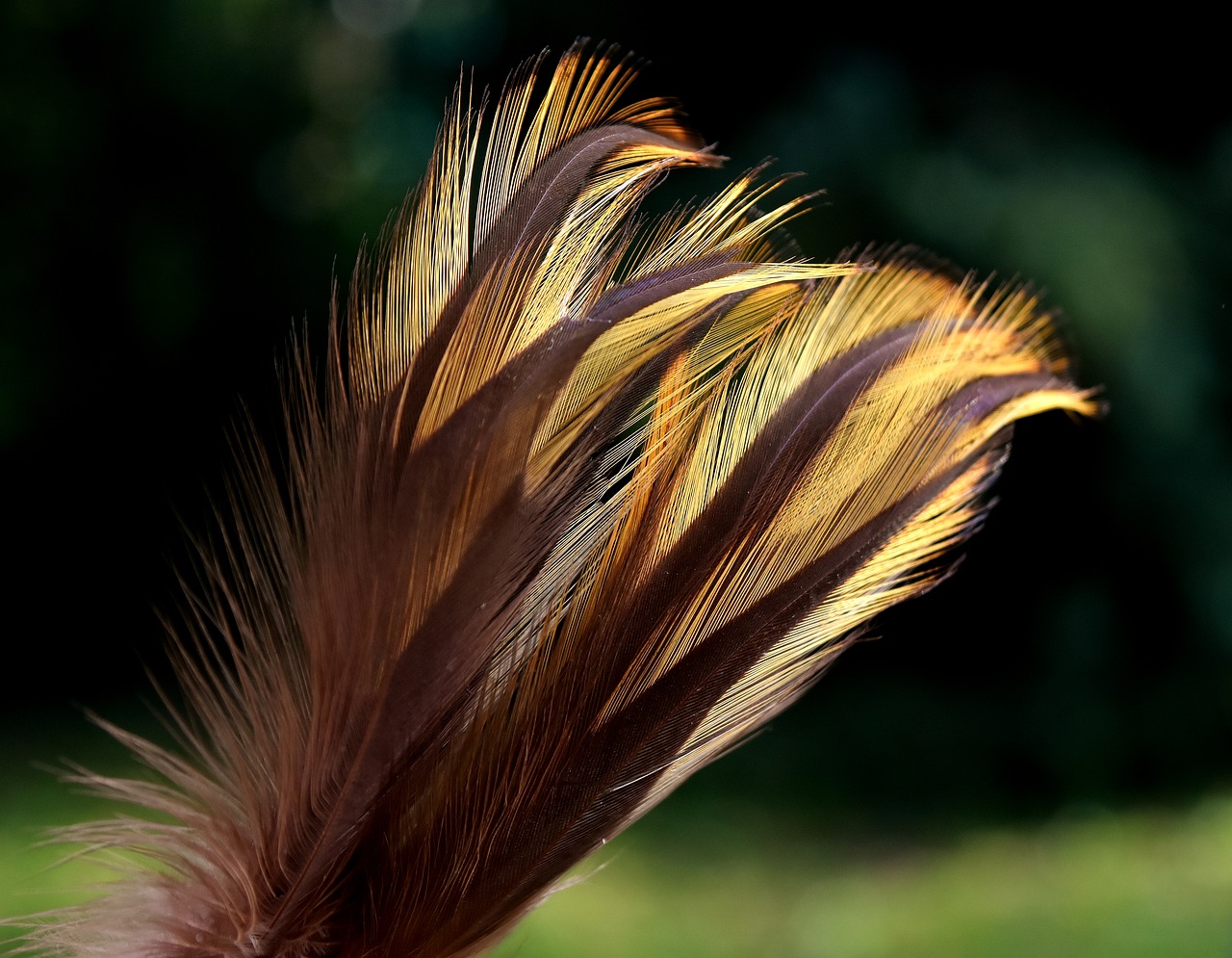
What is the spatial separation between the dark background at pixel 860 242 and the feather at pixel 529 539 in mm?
3289

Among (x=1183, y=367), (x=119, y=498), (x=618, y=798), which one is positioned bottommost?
(x=618, y=798)

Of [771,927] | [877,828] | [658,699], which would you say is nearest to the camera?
[658,699]

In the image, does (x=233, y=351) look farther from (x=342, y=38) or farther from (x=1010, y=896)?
(x=1010, y=896)

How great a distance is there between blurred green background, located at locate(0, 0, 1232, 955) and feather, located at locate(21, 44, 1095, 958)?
2595 mm

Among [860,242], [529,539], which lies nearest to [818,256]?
[860,242]

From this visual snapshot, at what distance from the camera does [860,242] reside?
A: 13.7 ft

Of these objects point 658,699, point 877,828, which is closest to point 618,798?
point 658,699

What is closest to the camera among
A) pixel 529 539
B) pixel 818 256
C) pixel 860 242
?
pixel 529 539

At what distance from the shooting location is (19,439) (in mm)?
5500

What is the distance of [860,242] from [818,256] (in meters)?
0.48

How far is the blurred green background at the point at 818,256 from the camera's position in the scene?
4.17 metres

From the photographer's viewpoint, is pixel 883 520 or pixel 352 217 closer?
pixel 883 520

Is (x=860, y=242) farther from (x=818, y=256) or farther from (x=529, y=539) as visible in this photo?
(x=529, y=539)

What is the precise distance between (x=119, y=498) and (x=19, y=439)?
53 centimetres
